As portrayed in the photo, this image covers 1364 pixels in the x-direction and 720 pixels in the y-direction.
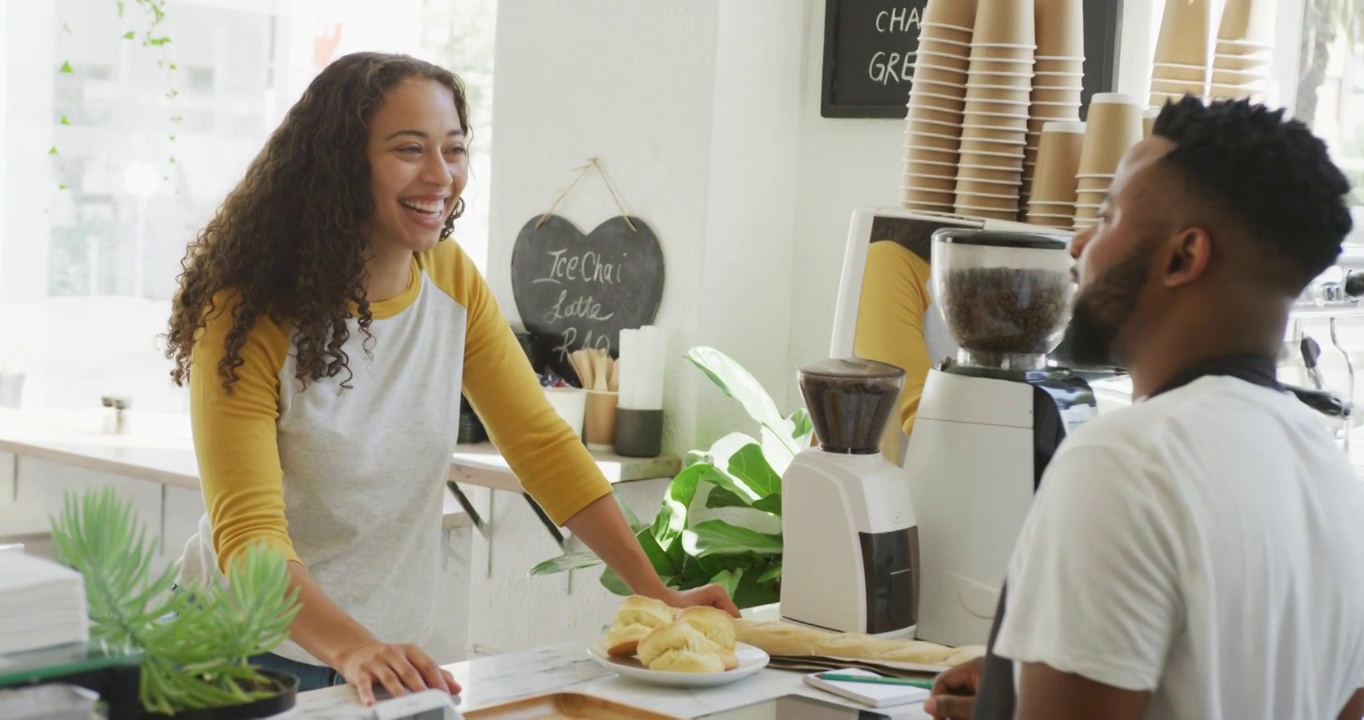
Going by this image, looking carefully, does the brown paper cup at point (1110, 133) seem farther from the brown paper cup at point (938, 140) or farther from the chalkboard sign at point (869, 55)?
the chalkboard sign at point (869, 55)

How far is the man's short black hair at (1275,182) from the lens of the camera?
3.50 ft

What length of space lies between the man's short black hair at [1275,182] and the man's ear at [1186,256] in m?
0.03

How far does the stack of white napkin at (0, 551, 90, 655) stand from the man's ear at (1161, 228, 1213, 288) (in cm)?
77

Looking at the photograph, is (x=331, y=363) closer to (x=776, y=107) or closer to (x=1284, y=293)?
(x=1284, y=293)

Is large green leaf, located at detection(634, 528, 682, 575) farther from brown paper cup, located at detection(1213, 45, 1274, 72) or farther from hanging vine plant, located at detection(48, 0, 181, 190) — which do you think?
hanging vine plant, located at detection(48, 0, 181, 190)

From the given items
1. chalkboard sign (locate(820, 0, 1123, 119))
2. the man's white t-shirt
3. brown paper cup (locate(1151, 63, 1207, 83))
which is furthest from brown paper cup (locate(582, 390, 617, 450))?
the man's white t-shirt

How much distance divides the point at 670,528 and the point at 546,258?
0.85m

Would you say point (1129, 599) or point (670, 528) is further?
point (670, 528)

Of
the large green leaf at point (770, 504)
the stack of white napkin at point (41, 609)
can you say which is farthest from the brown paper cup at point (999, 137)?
the stack of white napkin at point (41, 609)

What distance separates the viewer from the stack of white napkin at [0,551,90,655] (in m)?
0.82

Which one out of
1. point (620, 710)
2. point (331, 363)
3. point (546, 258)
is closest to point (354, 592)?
point (331, 363)

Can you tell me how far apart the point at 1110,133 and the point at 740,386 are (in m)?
1.15

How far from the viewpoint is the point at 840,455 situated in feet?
6.29

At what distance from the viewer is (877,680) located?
1.66 meters
